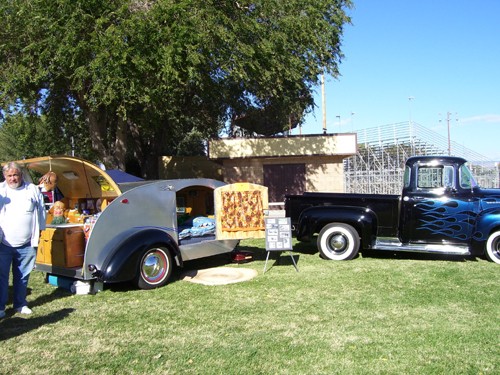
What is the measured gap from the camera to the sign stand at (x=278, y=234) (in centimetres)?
797

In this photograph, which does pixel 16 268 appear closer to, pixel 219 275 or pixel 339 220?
pixel 219 275

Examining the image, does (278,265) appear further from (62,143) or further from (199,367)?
(62,143)

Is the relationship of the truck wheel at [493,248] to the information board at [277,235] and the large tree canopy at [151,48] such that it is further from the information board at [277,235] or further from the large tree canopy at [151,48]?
the large tree canopy at [151,48]

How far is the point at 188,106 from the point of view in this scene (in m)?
19.1

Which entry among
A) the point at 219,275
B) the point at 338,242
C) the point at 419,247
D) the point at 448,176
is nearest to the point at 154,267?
the point at 219,275

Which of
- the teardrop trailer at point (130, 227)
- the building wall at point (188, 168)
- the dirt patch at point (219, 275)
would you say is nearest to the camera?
the teardrop trailer at point (130, 227)

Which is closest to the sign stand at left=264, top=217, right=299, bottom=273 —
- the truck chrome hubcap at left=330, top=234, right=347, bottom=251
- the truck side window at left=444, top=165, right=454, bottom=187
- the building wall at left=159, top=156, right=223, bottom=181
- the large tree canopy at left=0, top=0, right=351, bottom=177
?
the truck chrome hubcap at left=330, top=234, right=347, bottom=251

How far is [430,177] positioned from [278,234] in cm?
328

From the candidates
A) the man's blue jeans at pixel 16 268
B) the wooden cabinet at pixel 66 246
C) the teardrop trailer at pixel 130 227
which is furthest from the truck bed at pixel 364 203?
the man's blue jeans at pixel 16 268

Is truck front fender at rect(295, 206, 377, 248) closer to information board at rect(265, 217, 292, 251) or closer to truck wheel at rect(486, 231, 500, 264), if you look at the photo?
information board at rect(265, 217, 292, 251)

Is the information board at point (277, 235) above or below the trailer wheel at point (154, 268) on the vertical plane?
above

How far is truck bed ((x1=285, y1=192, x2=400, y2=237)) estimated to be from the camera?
352 inches

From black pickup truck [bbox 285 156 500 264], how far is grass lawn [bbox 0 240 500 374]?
924mm

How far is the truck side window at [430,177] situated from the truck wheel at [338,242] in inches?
63.4
